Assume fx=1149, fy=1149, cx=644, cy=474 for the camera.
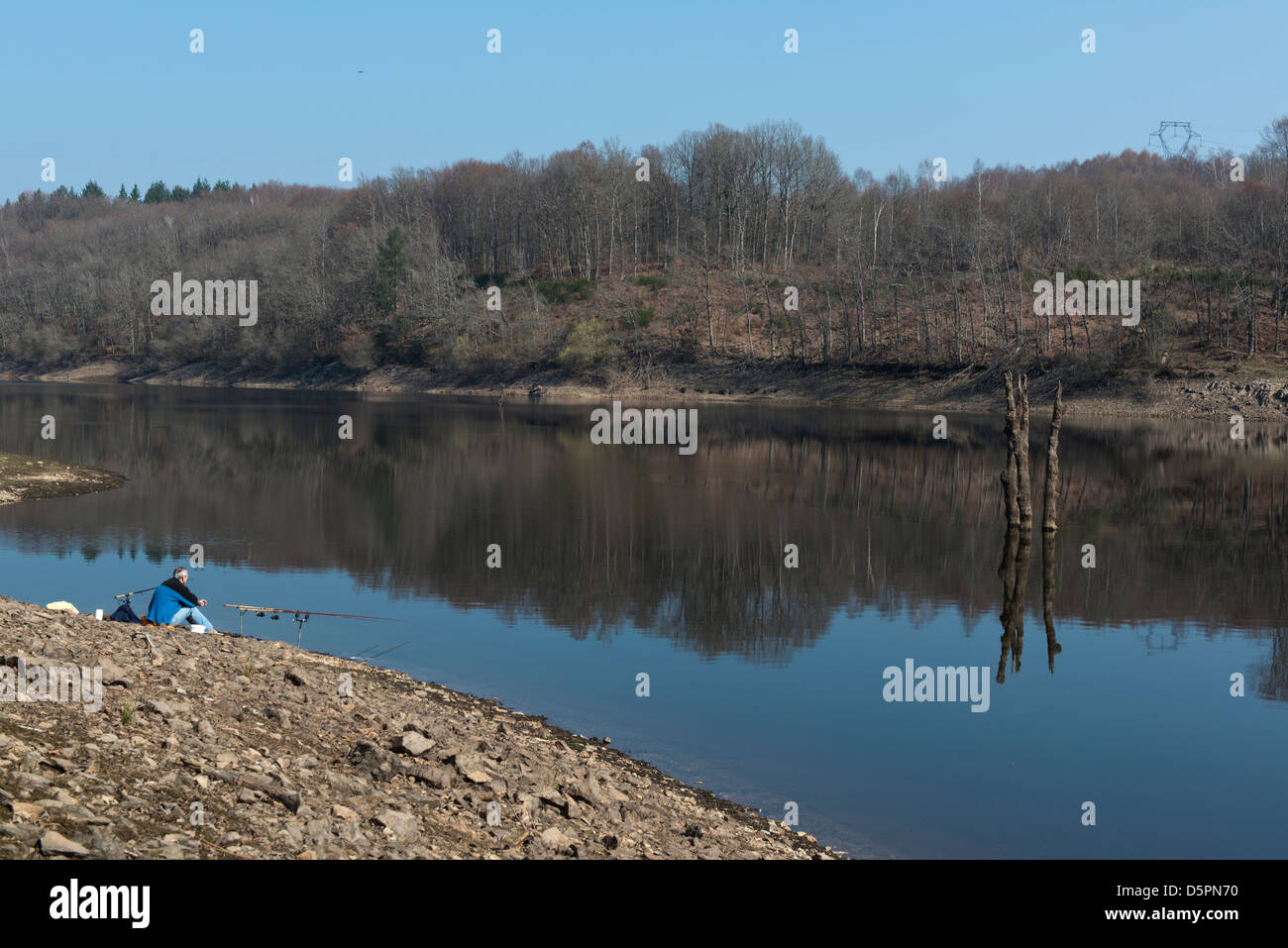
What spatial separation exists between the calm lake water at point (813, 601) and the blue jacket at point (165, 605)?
2.72 metres

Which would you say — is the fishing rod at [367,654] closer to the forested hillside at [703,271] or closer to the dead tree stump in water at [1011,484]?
the dead tree stump in water at [1011,484]

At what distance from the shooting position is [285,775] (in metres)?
9.67

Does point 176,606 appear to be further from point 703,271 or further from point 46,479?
point 703,271

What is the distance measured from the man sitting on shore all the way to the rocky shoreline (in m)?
2.32

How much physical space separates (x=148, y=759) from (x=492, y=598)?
1394 centimetres

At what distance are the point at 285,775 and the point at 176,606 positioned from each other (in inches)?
345

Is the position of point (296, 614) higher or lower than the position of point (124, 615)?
lower

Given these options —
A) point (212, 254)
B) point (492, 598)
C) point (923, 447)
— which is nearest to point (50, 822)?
point (492, 598)

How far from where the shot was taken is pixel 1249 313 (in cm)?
7412

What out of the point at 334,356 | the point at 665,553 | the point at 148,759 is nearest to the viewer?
the point at 148,759

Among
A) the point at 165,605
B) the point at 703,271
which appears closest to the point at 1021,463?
the point at 165,605

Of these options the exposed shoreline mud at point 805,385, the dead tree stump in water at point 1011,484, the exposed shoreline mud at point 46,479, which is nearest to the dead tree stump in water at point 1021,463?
the dead tree stump in water at point 1011,484

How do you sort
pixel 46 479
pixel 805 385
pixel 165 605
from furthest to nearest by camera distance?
pixel 805 385 < pixel 46 479 < pixel 165 605

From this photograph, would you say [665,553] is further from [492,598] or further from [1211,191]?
[1211,191]
